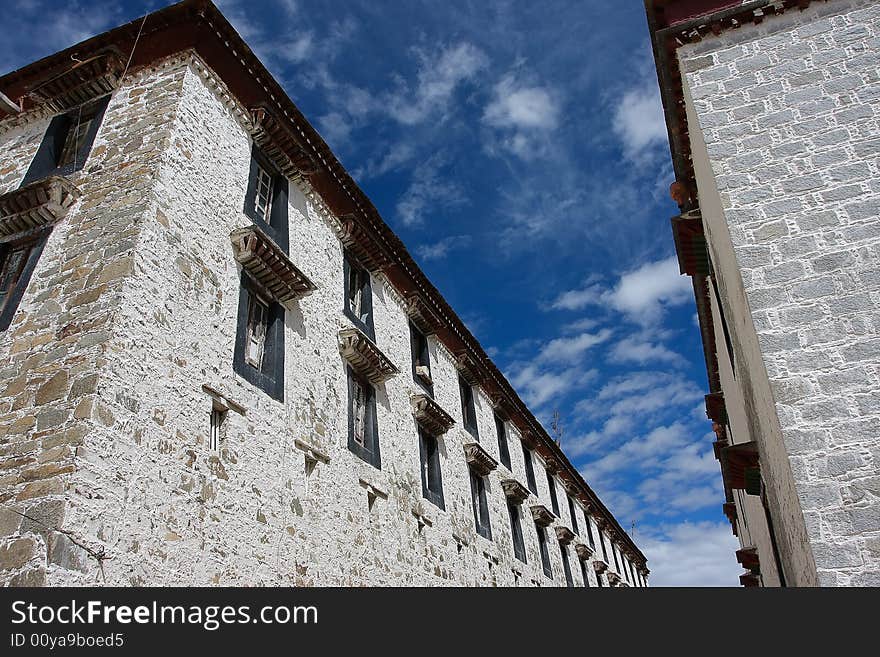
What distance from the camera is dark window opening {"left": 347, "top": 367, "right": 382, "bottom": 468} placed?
1026 centimetres

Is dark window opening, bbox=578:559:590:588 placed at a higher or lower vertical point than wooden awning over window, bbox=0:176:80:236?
lower

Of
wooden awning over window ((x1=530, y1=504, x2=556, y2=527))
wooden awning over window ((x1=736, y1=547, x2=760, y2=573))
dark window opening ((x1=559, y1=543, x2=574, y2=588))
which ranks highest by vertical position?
wooden awning over window ((x1=530, y1=504, x2=556, y2=527))

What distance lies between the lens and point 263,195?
1013cm

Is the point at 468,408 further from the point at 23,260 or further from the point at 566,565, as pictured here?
the point at 23,260

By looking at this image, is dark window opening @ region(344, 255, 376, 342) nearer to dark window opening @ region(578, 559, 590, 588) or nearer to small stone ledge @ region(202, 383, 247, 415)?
small stone ledge @ region(202, 383, 247, 415)

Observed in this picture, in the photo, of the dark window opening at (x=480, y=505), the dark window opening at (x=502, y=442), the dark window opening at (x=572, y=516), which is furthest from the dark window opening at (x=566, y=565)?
the dark window opening at (x=480, y=505)

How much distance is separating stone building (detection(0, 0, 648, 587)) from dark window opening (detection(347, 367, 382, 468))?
40 millimetres

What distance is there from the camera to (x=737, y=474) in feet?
31.6

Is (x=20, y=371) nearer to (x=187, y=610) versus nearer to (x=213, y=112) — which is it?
(x=187, y=610)

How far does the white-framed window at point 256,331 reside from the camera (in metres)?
8.50

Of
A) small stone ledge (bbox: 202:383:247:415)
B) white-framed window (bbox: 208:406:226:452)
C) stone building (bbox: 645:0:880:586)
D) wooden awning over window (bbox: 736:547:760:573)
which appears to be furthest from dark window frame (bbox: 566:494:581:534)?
white-framed window (bbox: 208:406:226:452)

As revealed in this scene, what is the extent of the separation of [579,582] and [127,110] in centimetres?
1818

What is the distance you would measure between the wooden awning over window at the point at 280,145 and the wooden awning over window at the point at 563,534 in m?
13.6

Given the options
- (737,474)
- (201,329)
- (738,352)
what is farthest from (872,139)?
(201,329)
